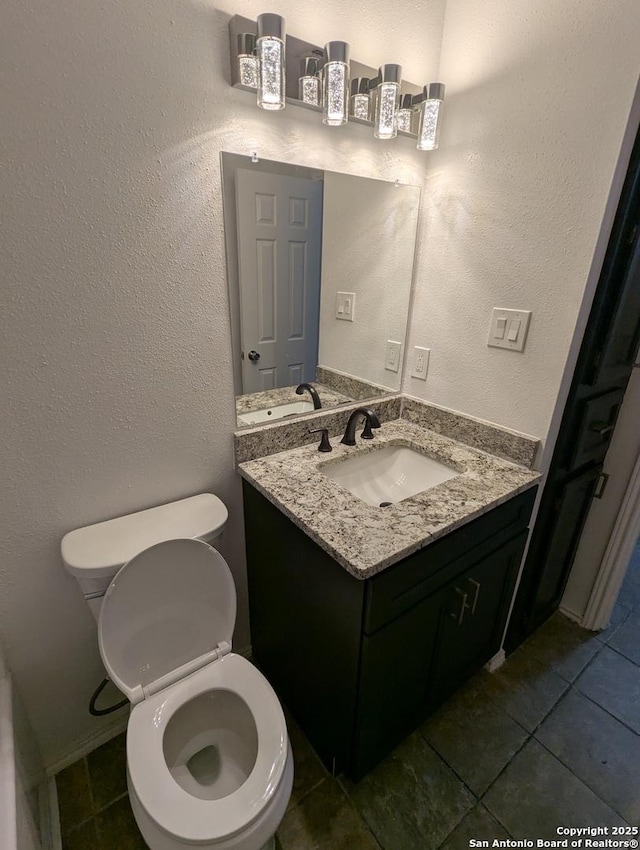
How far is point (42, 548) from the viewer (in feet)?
3.43

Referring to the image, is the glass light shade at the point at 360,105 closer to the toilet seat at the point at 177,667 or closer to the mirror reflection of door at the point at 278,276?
the mirror reflection of door at the point at 278,276

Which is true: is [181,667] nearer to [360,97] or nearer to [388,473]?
[388,473]

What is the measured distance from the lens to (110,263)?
95 cm

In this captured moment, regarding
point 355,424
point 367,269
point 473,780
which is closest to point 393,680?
point 473,780

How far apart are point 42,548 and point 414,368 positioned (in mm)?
1346

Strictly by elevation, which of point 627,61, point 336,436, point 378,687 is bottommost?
point 378,687

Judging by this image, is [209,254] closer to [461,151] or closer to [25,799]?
[461,151]

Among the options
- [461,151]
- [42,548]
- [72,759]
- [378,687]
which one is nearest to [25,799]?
[72,759]

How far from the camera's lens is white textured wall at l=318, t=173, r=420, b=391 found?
1.34 metres

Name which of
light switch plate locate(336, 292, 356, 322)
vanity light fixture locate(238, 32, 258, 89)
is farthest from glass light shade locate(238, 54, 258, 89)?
light switch plate locate(336, 292, 356, 322)

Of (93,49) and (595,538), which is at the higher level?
(93,49)

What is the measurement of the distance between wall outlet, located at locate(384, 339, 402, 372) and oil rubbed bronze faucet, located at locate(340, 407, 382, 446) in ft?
0.93

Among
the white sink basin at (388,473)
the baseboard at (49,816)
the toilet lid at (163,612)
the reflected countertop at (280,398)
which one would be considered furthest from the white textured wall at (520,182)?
the baseboard at (49,816)

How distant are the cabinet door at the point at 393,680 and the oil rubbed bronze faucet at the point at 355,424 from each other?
0.55 metres
